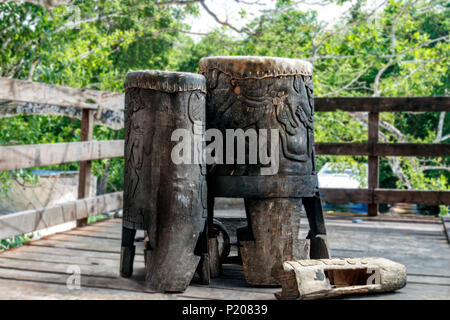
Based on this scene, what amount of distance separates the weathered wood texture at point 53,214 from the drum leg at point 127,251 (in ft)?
3.11

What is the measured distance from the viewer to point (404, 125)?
1568 cm

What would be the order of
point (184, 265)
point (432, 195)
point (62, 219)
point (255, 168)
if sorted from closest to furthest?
point (184, 265)
point (255, 168)
point (62, 219)
point (432, 195)

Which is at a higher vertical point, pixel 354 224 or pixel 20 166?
pixel 20 166

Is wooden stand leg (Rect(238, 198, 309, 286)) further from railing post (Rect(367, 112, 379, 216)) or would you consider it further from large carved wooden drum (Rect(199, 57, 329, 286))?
railing post (Rect(367, 112, 379, 216))

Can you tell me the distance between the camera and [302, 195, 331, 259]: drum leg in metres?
2.80

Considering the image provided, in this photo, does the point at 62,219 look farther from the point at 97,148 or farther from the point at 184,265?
the point at 184,265

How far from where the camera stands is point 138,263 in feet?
9.95

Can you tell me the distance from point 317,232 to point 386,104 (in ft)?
7.90

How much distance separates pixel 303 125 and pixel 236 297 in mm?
898

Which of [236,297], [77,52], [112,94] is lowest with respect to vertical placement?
[236,297]

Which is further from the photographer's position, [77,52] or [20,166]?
[77,52]

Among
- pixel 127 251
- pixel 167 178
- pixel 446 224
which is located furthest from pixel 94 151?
pixel 446 224

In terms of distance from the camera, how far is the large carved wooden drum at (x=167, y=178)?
8.01 feet
